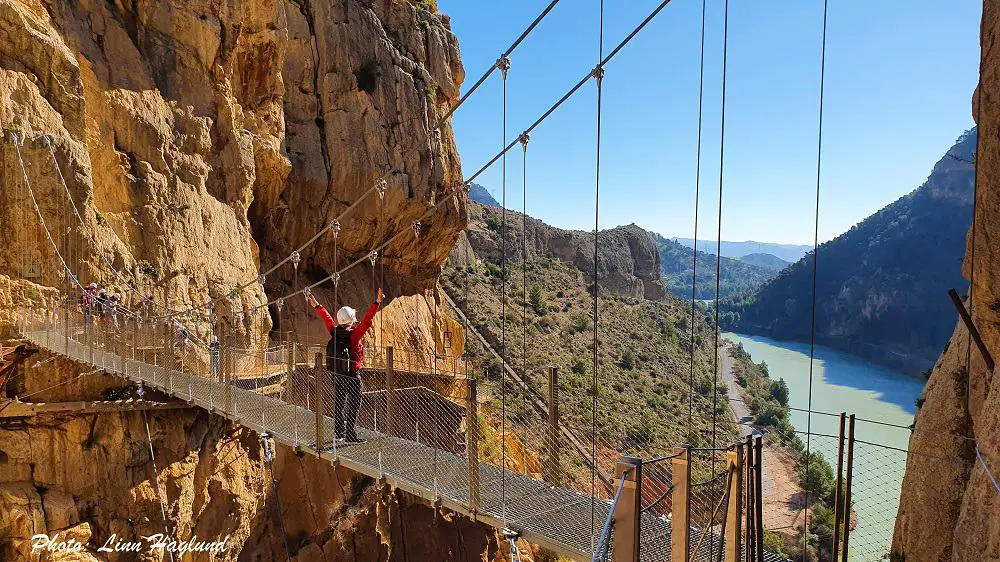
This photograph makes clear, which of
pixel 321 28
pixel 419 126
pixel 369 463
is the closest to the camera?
pixel 369 463

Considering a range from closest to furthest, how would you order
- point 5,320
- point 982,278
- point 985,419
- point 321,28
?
point 985,419 → point 982,278 → point 5,320 → point 321,28

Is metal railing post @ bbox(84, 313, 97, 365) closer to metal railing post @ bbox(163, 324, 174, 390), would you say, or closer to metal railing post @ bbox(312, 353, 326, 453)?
metal railing post @ bbox(163, 324, 174, 390)

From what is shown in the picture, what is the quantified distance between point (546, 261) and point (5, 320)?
123ft

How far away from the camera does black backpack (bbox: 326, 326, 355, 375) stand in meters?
3.76

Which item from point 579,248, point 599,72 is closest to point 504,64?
point 599,72

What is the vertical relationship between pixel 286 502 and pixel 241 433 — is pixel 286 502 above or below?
below

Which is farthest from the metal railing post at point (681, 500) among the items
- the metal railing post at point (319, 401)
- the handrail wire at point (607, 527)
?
the metal railing post at point (319, 401)

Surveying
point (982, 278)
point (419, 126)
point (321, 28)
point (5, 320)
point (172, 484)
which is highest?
point (321, 28)

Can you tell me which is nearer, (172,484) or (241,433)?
(172,484)

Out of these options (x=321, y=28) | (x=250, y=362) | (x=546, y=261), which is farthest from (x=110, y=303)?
(x=546, y=261)

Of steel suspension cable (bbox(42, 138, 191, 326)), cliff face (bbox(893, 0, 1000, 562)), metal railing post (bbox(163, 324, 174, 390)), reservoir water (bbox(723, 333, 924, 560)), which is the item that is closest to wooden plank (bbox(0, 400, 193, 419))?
metal railing post (bbox(163, 324, 174, 390))

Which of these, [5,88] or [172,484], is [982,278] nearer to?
[172,484]

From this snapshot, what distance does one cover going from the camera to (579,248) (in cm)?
4706

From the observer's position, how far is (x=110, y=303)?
5852mm
